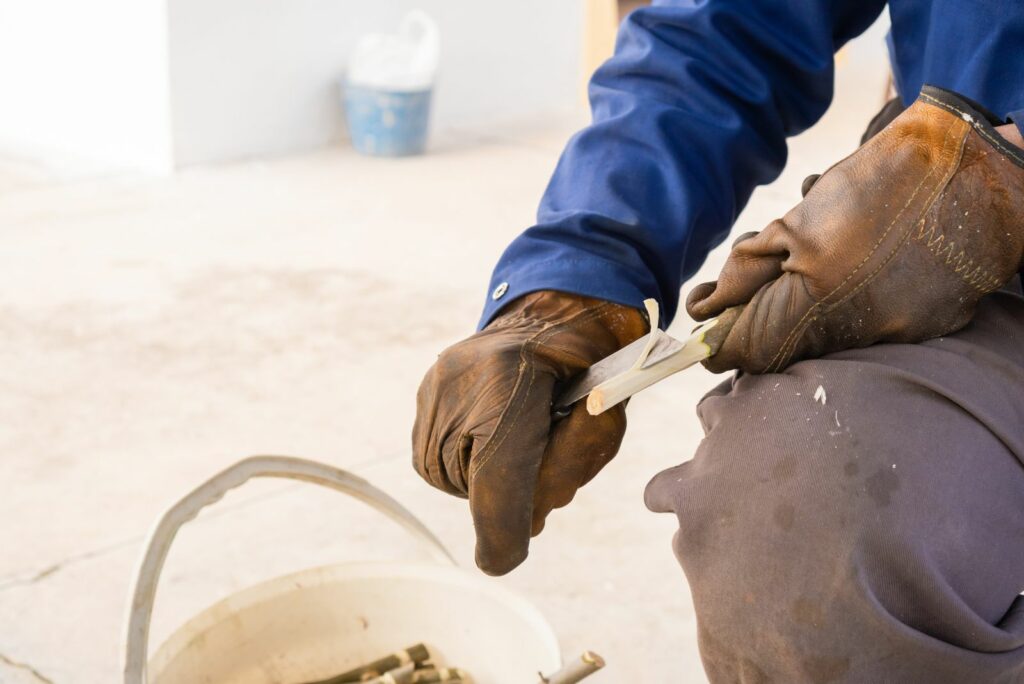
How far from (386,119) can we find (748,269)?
299 cm

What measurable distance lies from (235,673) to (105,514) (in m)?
0.64

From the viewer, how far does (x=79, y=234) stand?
297 cm

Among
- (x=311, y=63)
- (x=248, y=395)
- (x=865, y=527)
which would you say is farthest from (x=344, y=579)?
(x=311, y=63)

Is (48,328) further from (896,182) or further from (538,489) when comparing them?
(896,182)

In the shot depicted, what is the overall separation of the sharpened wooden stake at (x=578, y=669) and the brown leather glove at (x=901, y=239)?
0.30 m

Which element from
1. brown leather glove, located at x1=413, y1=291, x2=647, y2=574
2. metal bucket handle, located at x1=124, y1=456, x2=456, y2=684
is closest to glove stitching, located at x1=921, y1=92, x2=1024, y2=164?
brown leather glove, located at x1=413, y1=291, x2=647, y2=574

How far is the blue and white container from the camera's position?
150 inches

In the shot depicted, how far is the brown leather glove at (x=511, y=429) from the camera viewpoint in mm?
996

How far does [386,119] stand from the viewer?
3.82m

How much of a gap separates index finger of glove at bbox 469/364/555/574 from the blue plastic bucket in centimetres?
291

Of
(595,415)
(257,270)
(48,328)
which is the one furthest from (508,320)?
(257,270)

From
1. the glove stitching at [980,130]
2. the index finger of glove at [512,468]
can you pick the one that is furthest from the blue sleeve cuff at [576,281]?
the glove stitching at [980,130]

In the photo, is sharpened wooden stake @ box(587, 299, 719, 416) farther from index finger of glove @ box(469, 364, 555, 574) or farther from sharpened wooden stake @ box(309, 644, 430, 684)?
sharpened wooden stake @ box(309, 644, 430, 684)

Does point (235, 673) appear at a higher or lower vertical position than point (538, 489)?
lower
